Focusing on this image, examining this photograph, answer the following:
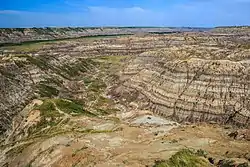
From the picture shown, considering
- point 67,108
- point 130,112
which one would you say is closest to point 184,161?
point 67,108

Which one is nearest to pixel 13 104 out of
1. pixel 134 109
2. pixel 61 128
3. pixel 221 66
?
pixel 134 109

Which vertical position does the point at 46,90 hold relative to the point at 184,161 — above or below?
below

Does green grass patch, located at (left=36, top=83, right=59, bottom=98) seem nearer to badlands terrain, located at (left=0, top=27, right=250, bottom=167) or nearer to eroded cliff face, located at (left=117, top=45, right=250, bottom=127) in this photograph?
badlands terrain, located at (left=0, top=27, right=250, bottom=167)

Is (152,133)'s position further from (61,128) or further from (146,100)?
(146,100)

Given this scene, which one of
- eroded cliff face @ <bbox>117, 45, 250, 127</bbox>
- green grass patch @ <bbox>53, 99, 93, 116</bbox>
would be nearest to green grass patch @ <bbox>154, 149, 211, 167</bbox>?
green grass patch @ <bbox>53, 99, 93, 116</bbox>

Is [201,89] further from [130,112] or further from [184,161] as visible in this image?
[184,161]
